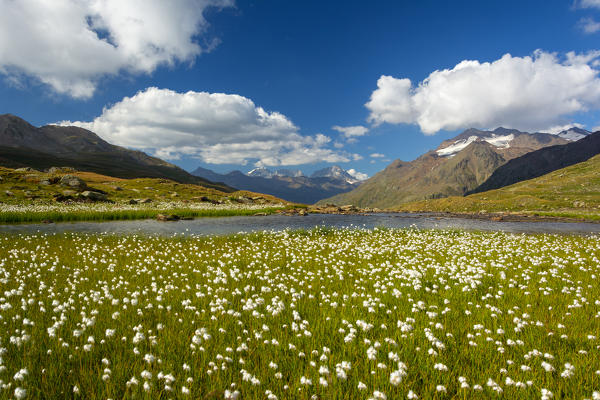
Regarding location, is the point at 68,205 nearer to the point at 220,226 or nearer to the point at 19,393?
the point at 220,226

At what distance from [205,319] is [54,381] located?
2.91m

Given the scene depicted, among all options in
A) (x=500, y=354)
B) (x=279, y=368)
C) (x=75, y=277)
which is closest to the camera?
(x=279, y=368)

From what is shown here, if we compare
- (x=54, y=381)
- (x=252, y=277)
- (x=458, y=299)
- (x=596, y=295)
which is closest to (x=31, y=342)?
(x=54, y=381)

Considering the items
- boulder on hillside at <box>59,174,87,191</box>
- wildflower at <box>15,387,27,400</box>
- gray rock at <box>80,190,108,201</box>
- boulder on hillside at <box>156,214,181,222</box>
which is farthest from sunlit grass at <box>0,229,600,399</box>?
boulder on hillside at <box>59,174,87,191</box>

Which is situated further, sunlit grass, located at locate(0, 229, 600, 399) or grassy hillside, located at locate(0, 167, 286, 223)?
grassy hillside, located at locate(0, 167, 286, 223)

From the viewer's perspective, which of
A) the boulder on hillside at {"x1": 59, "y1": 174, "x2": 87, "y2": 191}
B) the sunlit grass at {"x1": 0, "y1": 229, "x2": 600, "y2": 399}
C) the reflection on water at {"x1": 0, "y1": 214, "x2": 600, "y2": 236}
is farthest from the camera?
the boulder on hillside at {"x1": 59, "y1": 174, "x2": 87, "y2": 191}

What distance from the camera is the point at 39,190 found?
56.8 m

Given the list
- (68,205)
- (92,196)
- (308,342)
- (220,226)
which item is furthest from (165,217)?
(308,342)

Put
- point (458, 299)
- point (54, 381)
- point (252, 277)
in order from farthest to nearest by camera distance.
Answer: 1. point (252, 277)
2. point (458, 299)
3. point (54, 381)

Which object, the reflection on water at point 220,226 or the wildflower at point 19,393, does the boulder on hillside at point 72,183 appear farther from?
the wildflower at point 19,393

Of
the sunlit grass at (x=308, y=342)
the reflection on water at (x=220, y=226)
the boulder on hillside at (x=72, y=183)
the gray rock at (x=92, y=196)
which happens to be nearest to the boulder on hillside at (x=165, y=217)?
the reflection on water at (x=220, y=226)

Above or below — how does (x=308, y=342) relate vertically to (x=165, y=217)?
below

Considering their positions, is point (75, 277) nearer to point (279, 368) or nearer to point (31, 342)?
point (31, 342)

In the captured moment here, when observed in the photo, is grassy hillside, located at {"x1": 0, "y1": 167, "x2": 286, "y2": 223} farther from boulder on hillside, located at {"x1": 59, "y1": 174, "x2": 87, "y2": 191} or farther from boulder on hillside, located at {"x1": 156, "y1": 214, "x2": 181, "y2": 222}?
boulder on hillside, located at {"x1": 156, "y1": 214, "x2": 181, "y2": 222}
